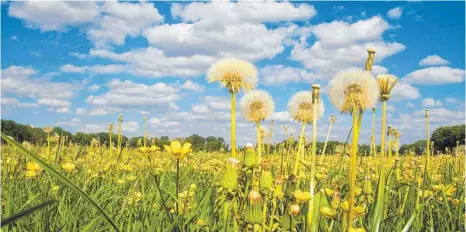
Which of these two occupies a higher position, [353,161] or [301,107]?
[301,107]

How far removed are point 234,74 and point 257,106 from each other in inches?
16.3

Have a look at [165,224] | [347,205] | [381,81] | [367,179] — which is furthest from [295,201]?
[165,224]

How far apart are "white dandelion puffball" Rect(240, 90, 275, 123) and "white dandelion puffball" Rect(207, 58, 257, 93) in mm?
227

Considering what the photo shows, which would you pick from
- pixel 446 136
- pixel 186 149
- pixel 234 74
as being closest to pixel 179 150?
pixel 186 149

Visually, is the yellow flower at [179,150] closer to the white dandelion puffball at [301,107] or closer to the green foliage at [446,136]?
the white dandelion puffball at [301,107]

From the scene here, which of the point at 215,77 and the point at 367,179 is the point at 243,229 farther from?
the point at 215,77

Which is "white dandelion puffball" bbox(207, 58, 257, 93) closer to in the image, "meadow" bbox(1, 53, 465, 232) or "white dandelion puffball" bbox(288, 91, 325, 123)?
"meadow" bbox(1, 53, 465, 232)

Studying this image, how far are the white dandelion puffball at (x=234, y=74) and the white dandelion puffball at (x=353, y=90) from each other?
0.98 meters

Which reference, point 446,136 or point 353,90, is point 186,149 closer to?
point 353,90

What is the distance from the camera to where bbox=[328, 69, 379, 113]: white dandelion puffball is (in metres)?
1.69

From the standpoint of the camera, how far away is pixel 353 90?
5.62ft

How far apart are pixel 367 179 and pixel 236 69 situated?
1061mm

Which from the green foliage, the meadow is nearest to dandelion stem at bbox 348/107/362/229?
the meadow

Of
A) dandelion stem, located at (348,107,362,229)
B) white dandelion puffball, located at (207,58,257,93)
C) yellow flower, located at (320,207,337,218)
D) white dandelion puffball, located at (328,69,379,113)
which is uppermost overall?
white dandelion puffball, located at (207,58,257,93)
